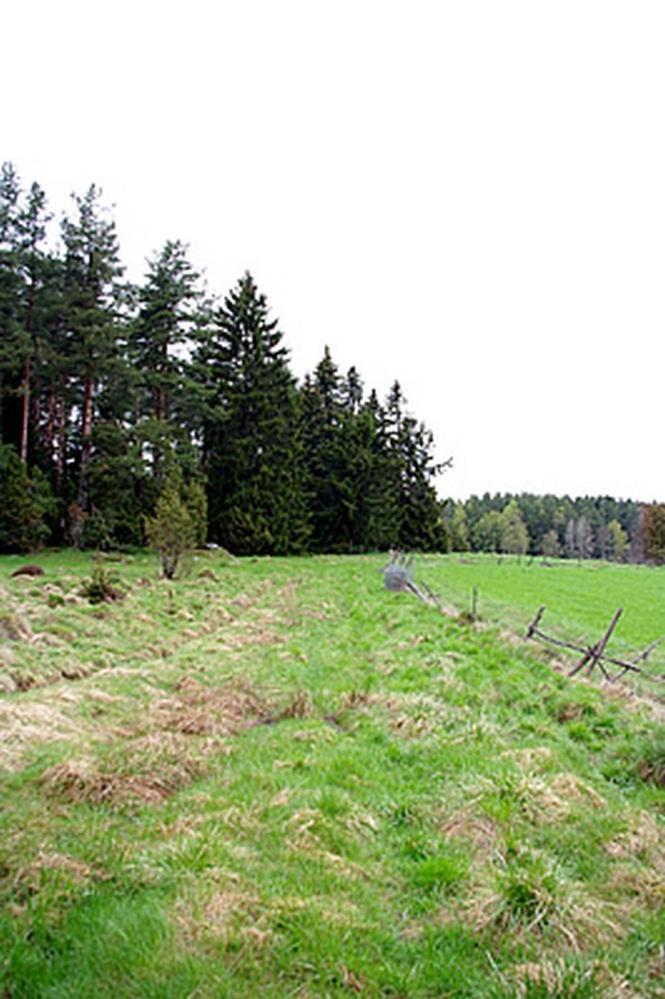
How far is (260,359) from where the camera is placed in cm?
4000

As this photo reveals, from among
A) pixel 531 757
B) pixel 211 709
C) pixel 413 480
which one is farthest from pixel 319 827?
pixel 413 480

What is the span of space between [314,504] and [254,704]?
37908mm

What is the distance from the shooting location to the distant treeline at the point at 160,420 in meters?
28.8

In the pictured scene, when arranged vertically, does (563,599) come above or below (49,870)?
below

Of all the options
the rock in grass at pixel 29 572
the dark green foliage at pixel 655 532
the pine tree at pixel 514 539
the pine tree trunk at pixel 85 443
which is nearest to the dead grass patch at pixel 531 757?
the rock in grass at pixel 29 572

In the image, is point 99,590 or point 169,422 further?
point 169,422

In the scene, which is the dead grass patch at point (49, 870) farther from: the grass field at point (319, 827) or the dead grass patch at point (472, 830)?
the dead grass patch at point (472, 830)

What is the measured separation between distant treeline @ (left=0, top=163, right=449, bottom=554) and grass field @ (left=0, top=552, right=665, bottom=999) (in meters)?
18.9

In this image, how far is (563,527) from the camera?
10531 centimetres

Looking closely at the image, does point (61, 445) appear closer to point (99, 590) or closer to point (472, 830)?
point (99, 590)

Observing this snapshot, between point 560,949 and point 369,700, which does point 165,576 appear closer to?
point 369,700

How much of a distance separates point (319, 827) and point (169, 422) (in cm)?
3390

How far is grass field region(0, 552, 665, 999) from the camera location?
3.06 m

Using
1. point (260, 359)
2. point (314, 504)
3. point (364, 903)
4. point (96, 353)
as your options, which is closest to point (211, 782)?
point (364, 903)
